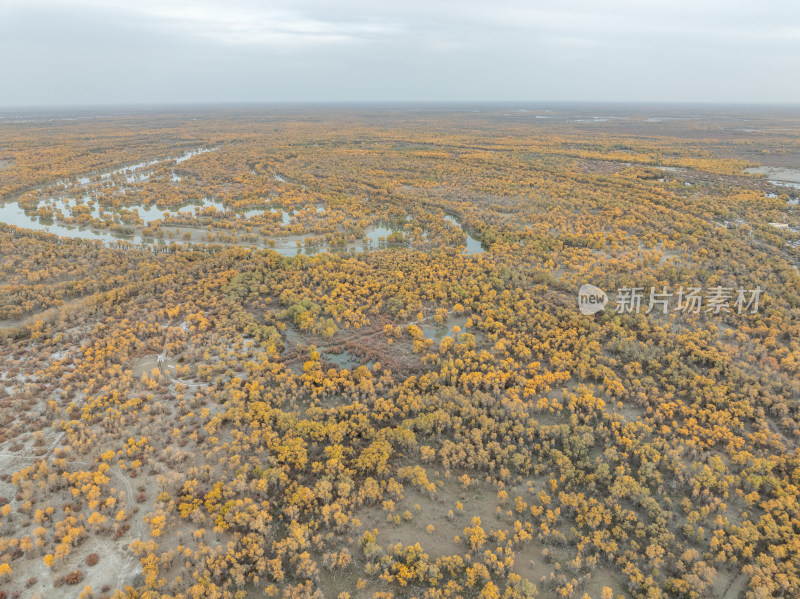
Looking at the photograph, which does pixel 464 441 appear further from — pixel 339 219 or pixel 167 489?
pixel 339 219

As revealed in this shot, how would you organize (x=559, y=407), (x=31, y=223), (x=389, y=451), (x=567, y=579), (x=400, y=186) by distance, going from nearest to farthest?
(x=567, y=579) → (x=389, y=451) → (x=559, y=407) → (x=31, y=223) → (x=400, y=186)

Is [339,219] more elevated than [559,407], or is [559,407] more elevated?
[339,219]

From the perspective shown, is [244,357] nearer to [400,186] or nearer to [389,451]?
[389,451]

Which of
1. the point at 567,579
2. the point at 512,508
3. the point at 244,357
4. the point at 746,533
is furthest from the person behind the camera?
the point at 244,357

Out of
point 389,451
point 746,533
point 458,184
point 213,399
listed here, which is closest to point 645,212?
point 458,184

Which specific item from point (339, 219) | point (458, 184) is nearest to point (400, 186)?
point (458, 184)

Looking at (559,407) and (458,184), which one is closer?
(559,407)

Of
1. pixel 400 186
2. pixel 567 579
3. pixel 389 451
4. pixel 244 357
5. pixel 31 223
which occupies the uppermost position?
pixel 400 186

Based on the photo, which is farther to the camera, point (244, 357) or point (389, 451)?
point (244, 357)

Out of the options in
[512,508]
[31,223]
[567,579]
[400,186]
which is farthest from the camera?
[400,186]
